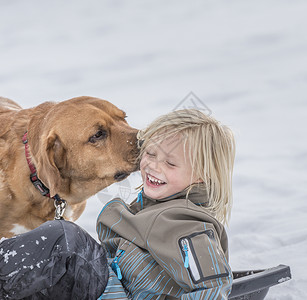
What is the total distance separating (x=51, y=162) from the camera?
3393 mm

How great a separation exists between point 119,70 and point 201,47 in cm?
261

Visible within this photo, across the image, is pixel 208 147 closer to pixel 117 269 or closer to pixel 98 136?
pixel 117 269

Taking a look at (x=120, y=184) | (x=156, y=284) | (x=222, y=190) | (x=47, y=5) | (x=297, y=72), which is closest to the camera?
(x=156, y=284)

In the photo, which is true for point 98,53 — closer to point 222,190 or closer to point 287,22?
point 287,22

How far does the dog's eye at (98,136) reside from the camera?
346 centimetres

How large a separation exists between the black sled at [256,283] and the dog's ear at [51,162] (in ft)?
4.16

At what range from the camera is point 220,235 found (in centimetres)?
267

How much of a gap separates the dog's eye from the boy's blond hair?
0.61 m

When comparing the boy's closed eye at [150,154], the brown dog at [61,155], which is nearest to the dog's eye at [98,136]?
the brown dog at [61,155]

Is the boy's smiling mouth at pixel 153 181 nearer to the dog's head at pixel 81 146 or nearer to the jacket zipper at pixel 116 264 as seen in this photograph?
the jacket zipper at pixel 116 264

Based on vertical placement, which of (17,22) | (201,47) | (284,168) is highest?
(17,22)

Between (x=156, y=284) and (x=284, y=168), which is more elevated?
(x=156, y=284)

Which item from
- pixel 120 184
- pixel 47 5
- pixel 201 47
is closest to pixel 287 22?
pixel 201 47

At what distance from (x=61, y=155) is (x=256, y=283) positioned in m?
1.49
